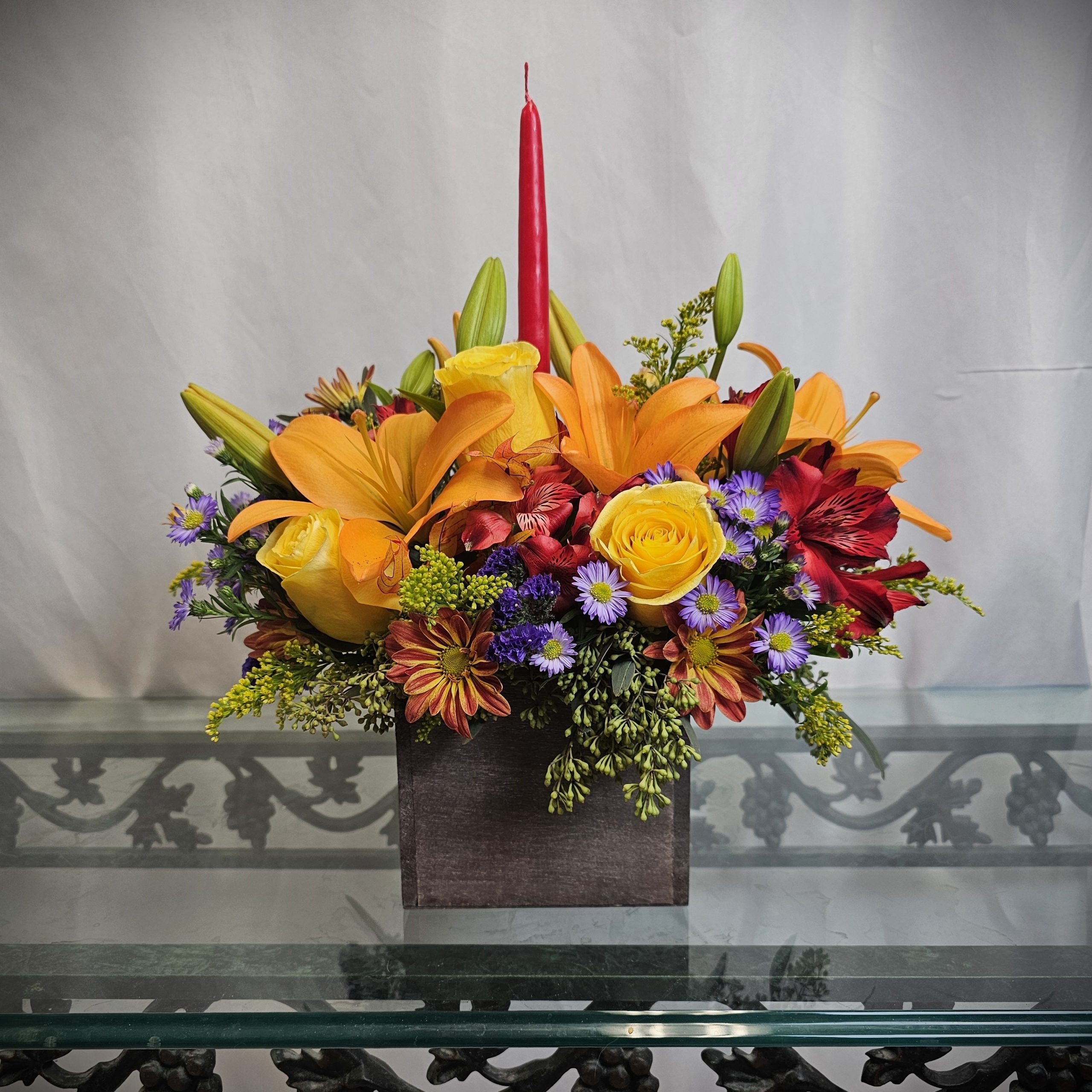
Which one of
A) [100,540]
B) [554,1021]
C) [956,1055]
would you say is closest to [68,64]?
[100,540]

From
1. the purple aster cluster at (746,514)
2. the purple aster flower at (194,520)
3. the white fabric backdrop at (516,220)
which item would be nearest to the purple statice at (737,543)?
the purple aster cluster at (746,514)

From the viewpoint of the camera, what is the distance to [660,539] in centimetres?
35

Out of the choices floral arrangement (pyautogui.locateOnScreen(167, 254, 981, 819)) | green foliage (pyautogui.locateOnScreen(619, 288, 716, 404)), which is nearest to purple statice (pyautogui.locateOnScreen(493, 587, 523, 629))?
floral arrangement (pyautogui.locateOnScreen(167, 254, 981, 819))

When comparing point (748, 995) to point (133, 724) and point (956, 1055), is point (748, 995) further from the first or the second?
point (133, 724)

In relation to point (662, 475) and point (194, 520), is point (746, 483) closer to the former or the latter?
point (662, 475)

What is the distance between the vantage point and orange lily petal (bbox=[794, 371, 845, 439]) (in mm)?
444

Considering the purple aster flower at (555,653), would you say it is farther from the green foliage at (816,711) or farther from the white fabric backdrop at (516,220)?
the white fabric backdrop at (516,220)

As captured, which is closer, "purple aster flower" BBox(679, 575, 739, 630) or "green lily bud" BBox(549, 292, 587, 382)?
"purple aster flower" BBox(679, 575, 739, 630)

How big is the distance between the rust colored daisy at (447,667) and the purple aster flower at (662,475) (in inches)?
3.2

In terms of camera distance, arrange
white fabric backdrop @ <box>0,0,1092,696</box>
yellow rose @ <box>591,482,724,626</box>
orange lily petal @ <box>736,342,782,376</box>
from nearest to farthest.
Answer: yellow rose @ <box>591,482,724,626</box> → orange lily petal @ <box>736,342,782,376</box> → white fabric backdrop @ <box>0,0,1092,696</box>

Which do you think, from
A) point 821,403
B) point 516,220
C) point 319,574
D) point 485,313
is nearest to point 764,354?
point 821,403

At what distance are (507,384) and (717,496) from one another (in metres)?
0.10

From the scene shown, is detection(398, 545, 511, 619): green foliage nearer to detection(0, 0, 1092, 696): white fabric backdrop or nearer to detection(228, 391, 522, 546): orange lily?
detection(228, 391, 522, 546): orange lily

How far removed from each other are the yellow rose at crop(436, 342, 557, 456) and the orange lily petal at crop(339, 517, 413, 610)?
2.3 inches
